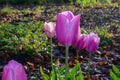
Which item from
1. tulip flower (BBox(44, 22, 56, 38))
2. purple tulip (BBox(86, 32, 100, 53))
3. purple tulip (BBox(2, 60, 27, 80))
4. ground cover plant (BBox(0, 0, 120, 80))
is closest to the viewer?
purple tulip (BBox(2, 60, 27, 80))

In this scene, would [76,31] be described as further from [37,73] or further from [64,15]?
[37,73]

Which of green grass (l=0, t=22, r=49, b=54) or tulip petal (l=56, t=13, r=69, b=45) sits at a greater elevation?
tulip petal (l=56, t=13, r=69, b=45)

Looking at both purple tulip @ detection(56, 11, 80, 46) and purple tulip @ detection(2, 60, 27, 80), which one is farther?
purple tulip @ detection(56, 11, 80, 46)

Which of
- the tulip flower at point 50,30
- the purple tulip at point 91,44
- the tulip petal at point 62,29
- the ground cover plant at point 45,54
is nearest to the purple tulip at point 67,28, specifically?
the tulip petal at point 62,29

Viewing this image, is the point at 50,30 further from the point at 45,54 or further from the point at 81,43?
the point at 45,54

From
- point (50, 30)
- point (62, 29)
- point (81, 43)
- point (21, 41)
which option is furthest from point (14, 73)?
point (21, 41)

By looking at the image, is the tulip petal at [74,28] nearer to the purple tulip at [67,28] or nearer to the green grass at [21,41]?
the purple tulip at [67,28]

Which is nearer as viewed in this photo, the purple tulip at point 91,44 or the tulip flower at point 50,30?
the purple tulip at point 91,44

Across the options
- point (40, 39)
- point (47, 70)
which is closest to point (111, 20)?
point (40, 39)

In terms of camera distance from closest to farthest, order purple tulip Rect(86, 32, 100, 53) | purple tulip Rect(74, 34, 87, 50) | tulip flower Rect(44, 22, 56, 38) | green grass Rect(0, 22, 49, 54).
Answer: purple tulip Rect(74, 34, 87, 50), purple tulip Rect(86, 32, 100, 53), tulip flower Rect(44, 22, 56, 38), green grass Rect(0, 22, 49, 54)

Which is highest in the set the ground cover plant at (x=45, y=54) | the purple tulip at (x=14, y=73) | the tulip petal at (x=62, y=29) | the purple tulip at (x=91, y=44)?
the tulip petal at (x=62, y=29)

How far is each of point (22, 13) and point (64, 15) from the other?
8.36 metres

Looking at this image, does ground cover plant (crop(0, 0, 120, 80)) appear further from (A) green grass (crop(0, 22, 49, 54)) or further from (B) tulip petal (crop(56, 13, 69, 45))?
(B) tulip petal (crop(56, 13, 69, 45))

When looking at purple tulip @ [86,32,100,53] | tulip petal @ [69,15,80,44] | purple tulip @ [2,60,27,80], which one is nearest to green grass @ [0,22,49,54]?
purple tulip @ [86,32,100,53]
